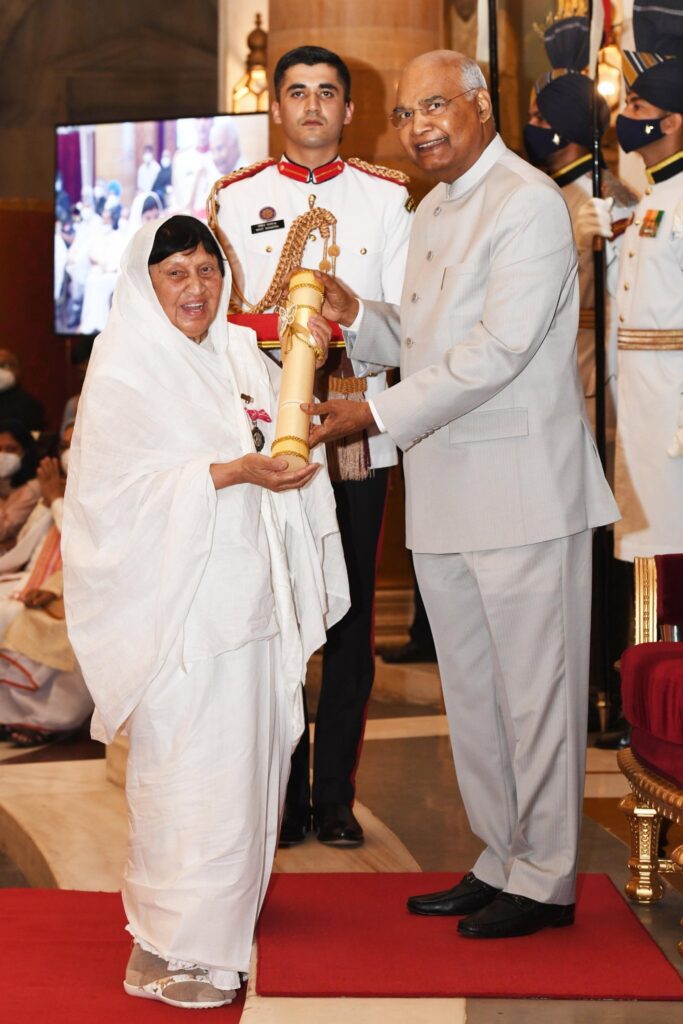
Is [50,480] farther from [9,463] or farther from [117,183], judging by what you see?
[117,183]

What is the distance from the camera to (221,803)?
2.99 metres

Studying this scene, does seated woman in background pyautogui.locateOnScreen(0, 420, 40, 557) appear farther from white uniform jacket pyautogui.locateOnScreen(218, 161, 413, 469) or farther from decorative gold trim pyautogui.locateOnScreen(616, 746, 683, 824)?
decorative gold trim pyautogui.locateOnScreen(616, 746, 683, 824)

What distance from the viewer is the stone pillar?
21.1 ft

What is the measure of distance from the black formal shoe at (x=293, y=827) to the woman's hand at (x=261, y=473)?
4.48 feet

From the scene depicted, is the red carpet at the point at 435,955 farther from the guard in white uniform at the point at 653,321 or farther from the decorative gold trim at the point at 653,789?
the guard in white uniform at the point at 653,321

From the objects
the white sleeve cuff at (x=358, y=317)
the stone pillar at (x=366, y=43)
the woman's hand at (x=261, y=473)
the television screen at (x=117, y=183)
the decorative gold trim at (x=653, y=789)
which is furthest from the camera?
the television screen at (x=117, y=183)

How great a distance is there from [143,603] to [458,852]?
1444 millimetres

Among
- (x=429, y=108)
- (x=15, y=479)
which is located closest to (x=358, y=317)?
(x=429, y=108)

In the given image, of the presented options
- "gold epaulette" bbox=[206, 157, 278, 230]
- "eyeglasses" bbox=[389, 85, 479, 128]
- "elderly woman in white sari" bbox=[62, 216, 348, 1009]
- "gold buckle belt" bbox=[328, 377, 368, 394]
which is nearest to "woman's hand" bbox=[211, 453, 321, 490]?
"elderly woman in white sari" bbox=[62, 216, 348, 1009]

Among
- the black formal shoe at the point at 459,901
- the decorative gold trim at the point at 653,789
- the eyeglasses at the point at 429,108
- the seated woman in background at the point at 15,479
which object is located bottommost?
the black formal shoe at the point at 459,901

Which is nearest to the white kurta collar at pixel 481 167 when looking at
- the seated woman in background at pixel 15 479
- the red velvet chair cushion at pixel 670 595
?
the red velvet chair cushion at pixel 670 595

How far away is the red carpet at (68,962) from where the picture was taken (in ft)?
9.39

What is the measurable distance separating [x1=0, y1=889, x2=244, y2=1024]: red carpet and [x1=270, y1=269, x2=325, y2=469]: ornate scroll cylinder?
→ 1120mm

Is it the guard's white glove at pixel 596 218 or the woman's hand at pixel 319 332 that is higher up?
the guard's white glove at pixel 596 218
